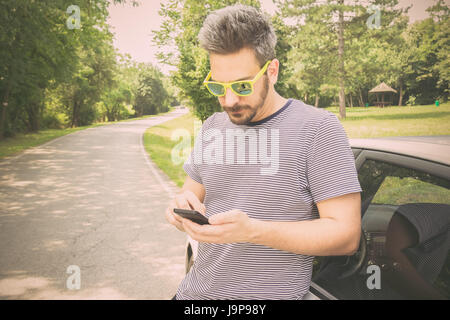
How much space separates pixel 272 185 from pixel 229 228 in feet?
1.00

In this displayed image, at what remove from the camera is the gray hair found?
138cm

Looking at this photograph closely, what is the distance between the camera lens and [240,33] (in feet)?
4.53

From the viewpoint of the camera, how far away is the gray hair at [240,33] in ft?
4.54

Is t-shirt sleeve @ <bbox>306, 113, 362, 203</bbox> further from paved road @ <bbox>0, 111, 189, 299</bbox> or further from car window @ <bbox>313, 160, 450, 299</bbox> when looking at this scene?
paved road @ <bbox>0, 111, 189, 299</bbox>

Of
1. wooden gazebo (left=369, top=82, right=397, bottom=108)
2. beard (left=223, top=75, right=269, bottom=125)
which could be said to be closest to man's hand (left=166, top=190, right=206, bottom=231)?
beard (left=223, top=75, right=269, bottom=125)

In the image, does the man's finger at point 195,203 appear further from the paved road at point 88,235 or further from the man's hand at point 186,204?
the paved road at point 88,235

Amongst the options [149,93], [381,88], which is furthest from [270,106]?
[149,93]

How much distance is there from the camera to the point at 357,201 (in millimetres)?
1178

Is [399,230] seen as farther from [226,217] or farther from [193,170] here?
[193,170]

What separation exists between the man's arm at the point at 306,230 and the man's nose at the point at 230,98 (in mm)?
602

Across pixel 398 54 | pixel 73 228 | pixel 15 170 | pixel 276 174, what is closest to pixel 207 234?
pixel 276 174

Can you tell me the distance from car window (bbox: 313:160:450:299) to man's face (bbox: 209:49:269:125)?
825 millimetres

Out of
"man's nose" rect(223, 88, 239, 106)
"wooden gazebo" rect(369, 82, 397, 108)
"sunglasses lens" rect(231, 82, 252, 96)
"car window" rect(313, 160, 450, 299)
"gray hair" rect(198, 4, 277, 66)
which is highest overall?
"wooden gazebo" rect(369, 82, 397, 108)

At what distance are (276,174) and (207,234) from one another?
1.28 feet
